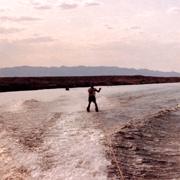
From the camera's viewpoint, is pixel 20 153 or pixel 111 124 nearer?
pixel 20 153

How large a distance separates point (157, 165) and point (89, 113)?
50.3 ft

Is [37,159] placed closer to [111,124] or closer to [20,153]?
[20,153]

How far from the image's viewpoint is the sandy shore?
1490 cm

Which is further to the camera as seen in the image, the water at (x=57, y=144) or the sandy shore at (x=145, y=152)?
the water at (x=57, y=144)

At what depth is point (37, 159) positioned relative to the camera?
16875 mm

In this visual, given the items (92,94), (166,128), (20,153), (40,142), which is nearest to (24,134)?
(40,142)

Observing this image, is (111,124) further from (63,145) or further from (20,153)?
(20,153)

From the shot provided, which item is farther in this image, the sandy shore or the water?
the water

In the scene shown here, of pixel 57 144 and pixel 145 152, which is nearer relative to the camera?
pixel 145 152

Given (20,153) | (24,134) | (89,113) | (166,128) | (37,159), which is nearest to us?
(37,159)

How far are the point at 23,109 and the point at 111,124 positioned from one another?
1183cm

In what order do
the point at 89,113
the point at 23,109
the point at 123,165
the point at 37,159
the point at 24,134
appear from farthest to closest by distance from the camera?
the point at 23,109, the point at 89,113, the point at 24,134, the point at 37,159, the point at 123,165

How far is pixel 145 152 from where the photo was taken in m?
17.7

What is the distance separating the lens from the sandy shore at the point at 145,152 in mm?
14898
